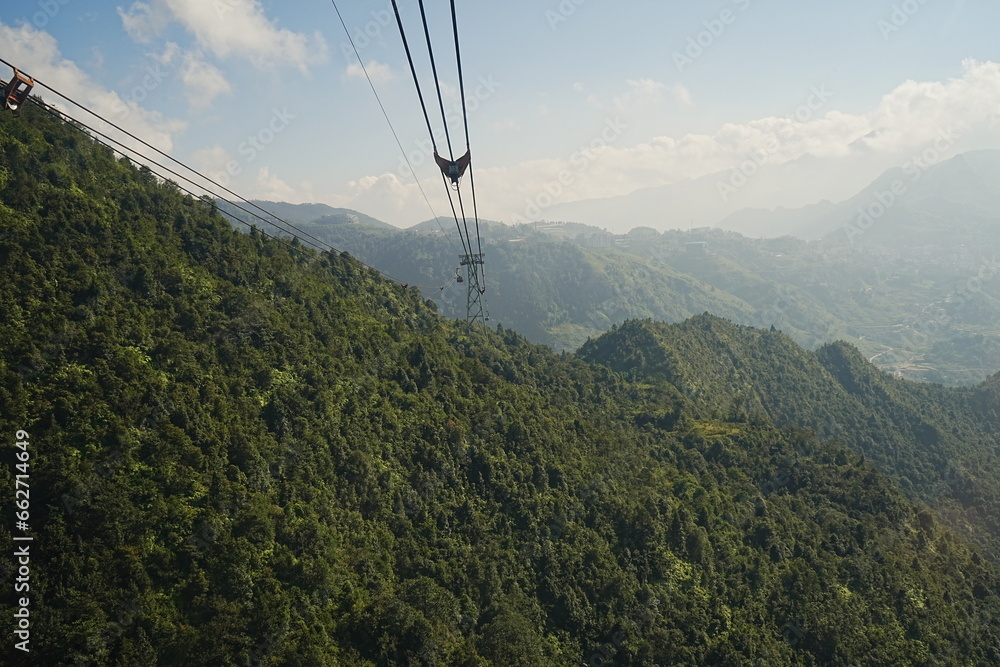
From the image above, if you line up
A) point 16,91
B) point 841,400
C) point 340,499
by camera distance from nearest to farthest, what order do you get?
point 16,91 → point 340,499 → point 841,400

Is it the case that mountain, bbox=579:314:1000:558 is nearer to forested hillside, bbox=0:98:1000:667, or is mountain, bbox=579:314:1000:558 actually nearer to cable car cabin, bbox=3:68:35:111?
forested hillside, bbox=0:98:1000:667

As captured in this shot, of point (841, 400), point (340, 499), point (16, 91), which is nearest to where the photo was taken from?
point (16, 91)

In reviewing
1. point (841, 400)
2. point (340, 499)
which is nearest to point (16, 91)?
point (340, 499)

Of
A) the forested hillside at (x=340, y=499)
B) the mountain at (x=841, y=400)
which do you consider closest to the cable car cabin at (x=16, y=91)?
the forested hillside at (x=340, y=499)

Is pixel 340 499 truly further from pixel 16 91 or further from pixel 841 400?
pixel 841 400

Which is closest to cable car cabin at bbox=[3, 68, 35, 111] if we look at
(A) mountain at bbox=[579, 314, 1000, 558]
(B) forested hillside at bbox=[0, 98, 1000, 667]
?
(B) forested hillside at bbox=[0, 98, 1000, 667]

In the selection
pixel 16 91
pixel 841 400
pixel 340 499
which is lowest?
pixel 841 400

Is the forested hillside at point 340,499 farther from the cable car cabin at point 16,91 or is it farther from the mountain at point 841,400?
the mountain at point 841,400

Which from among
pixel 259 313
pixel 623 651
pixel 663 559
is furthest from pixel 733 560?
pixel 259 313

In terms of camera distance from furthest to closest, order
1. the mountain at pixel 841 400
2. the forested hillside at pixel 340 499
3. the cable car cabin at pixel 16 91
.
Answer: the mountain at pixel 841 400
the forested hillside at pixel 340 499
the cable car cabin at pixel 16 91
